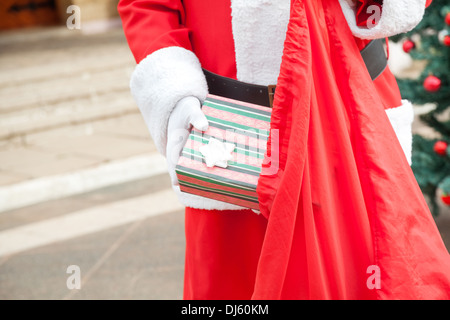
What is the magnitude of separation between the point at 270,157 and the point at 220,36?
0.36 metres

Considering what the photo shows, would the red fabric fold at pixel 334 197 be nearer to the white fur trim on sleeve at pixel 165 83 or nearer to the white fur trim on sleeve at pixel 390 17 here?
the white fur trim on sleeve at pixel 390 17

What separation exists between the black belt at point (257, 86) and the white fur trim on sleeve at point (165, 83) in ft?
0.10

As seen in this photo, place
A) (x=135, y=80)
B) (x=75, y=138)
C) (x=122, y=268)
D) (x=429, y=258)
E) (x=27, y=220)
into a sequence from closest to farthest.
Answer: (x=429, y=258) < (x=135, y=80) < (x=122, y=268) < (x=27, y=220) < (x=75, y=138)

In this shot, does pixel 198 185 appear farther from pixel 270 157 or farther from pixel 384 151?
pixel 384 151

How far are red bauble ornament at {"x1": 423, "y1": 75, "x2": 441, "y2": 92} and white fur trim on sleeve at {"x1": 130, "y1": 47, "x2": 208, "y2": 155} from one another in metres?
1.99

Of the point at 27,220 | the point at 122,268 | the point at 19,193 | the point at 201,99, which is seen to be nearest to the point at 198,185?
the point at 201,99

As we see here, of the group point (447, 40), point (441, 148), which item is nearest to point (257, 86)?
point (447, 40)

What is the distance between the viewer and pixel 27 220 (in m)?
3.99

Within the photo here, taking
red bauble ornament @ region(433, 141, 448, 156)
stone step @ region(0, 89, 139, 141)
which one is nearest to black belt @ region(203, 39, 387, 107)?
red bauble ornament @ region(433, 141, 448, 156)

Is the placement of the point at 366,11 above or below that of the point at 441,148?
above

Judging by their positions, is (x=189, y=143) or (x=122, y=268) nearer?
(x=189, y=143)

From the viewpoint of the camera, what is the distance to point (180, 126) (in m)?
1.34

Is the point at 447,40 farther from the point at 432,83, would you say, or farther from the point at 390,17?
the point at 390,17

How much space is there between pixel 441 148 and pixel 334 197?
2226mm
